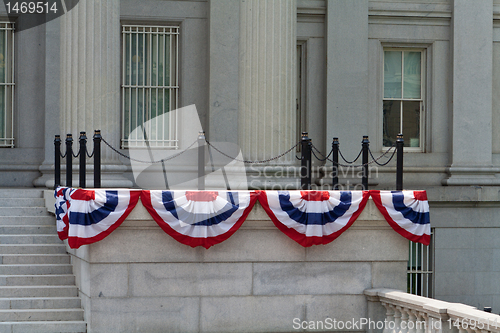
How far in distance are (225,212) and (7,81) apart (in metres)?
8.31

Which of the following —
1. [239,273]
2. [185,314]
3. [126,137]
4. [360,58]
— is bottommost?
[185,314]

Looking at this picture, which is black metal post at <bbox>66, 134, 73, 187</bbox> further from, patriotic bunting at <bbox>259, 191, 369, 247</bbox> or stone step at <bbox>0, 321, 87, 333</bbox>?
patriotic bunting at <bbox>259, 191, 369, 247</bbox>

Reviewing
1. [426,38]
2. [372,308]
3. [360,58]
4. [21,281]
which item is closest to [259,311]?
[372,308]

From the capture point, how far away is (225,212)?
10297 millimetres

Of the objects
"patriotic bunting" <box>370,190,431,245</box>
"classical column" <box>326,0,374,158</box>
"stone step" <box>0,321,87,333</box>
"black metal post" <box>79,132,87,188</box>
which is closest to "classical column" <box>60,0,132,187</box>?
"black metal post" <box>79,132,87,188</box>

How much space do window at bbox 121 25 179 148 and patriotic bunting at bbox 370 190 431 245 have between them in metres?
6.80

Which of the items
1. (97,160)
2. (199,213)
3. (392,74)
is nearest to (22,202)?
(97,160)

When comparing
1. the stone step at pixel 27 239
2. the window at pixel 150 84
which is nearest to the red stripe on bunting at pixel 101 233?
the stone step at pixel 27 239

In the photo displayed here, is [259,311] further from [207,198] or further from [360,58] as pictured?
[360,58]

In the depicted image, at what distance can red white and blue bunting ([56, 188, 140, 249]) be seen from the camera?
389 inches

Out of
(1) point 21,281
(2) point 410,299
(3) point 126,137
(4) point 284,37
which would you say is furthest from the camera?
(3) point 126,137

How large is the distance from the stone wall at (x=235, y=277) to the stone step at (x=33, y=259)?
0.76m

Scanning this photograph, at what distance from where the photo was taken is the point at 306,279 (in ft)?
34.9

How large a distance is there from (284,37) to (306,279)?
6.42 metres
